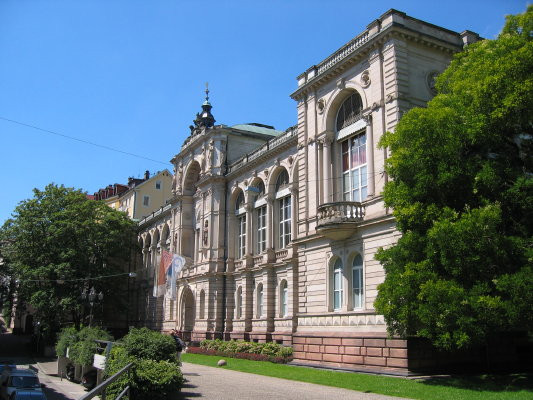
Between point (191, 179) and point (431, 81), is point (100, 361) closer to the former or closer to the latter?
point (431, 81)

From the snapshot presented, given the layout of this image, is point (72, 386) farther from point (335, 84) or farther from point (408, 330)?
point (335, 84)

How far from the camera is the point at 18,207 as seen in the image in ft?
157

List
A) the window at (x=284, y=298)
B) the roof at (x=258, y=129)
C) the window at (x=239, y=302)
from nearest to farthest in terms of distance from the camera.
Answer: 1. the window at (x=284, y=298)
2. the window at (x=239, y=302)
3. the roof at (x=258, y=129)

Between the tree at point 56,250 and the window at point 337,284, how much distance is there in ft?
78.3

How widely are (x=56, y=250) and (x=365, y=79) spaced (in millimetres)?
33305

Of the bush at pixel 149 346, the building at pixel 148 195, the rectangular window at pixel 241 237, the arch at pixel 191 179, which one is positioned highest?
the building at pixel 148 195

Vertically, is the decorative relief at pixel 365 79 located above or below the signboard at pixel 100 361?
above

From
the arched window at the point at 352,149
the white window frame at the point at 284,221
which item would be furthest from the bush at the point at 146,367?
the white window frame at the point at 284,221

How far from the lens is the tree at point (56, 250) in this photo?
4556 cm

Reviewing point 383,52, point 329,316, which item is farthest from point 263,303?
point 383,52

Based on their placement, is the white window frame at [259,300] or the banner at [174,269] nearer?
the banner at [174,269]

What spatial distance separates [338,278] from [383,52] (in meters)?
11.4

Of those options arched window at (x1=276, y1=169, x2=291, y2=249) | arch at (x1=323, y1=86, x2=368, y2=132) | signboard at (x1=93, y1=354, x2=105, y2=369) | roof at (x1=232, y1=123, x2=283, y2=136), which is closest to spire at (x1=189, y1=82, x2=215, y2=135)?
roof at (x1=232, y1=123, x2=283, y2=136)

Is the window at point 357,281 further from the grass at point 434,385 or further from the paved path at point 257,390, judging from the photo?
the paved path at point 257,390
